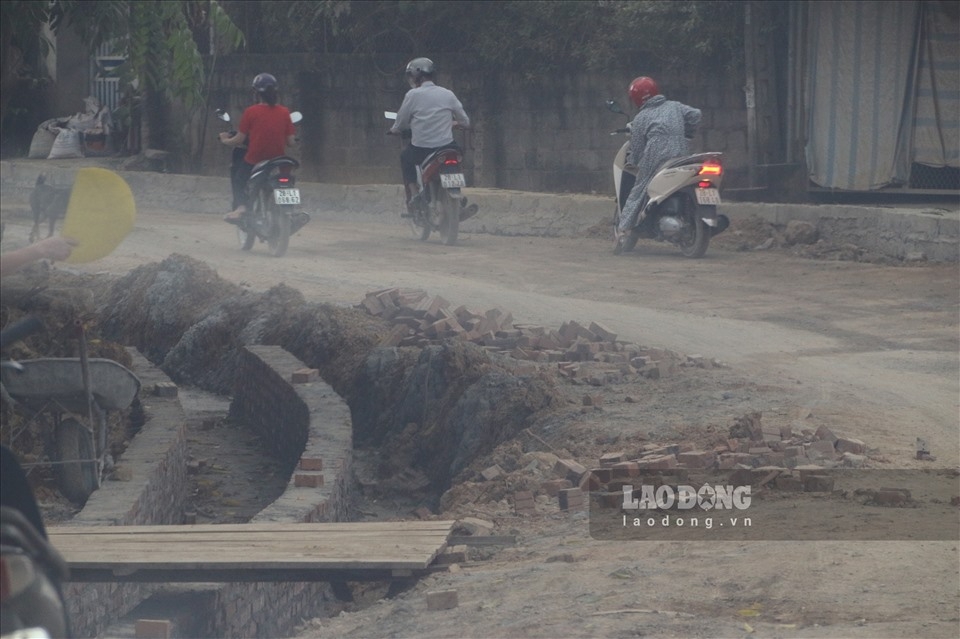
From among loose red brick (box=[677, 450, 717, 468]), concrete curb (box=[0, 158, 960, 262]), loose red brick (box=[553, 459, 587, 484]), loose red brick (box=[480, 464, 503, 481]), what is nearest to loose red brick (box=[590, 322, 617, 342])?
loose red brick (box=[480, 464, 503, 481])

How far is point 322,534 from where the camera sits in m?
5.54

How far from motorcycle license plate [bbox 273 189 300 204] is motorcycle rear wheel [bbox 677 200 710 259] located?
11.9 feet

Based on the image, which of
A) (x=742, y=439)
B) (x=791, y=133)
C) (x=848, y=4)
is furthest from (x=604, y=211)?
(x=742, y=439)

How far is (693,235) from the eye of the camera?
13078mm

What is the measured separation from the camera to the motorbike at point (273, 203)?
12.7 meters

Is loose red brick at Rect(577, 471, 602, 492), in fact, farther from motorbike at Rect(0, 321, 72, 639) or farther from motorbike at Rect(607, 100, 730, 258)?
motorbike at Rect(607, 100, 730, 258)

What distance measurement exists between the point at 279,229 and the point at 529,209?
140 inches

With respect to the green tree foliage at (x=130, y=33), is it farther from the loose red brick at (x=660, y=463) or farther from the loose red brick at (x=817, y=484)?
the loose red brick at (x=817, y=484)

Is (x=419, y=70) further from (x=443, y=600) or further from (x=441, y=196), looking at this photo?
(x=443, y=600)

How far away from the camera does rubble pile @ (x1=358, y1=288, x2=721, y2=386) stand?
815cm

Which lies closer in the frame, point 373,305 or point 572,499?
point 572,499

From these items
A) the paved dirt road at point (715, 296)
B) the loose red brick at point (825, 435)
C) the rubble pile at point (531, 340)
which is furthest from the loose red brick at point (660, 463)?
the rubble pile at point (531, 340)

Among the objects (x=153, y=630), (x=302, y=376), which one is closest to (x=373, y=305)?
(x=302, y=376)

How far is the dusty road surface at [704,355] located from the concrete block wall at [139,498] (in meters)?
0.88
